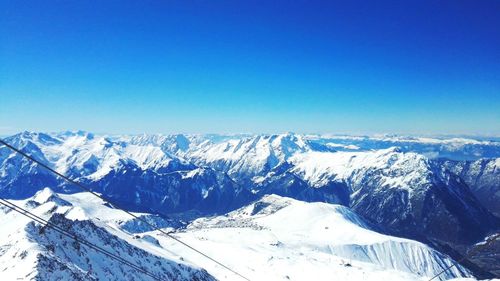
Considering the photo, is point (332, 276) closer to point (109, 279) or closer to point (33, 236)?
point (109, 279)

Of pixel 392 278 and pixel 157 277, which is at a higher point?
pixel 157 277

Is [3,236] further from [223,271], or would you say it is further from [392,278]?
[392,278]

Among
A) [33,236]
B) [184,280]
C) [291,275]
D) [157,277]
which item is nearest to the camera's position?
[33,236]

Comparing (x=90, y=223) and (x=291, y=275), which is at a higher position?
(x=90, y=223)

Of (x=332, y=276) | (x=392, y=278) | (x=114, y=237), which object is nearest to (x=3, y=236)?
(x=114, y=237)

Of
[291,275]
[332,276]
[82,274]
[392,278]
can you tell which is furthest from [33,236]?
[392,278]

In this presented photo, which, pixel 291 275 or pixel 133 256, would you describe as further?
pixel 291 275

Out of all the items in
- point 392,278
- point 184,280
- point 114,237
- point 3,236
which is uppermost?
point 3,236

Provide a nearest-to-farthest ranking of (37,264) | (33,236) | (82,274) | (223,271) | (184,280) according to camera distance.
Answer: (37,264) → (82,274) → (33,236) → (184,280) → (223,271)

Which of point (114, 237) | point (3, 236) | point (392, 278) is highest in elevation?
point (3, 236)
